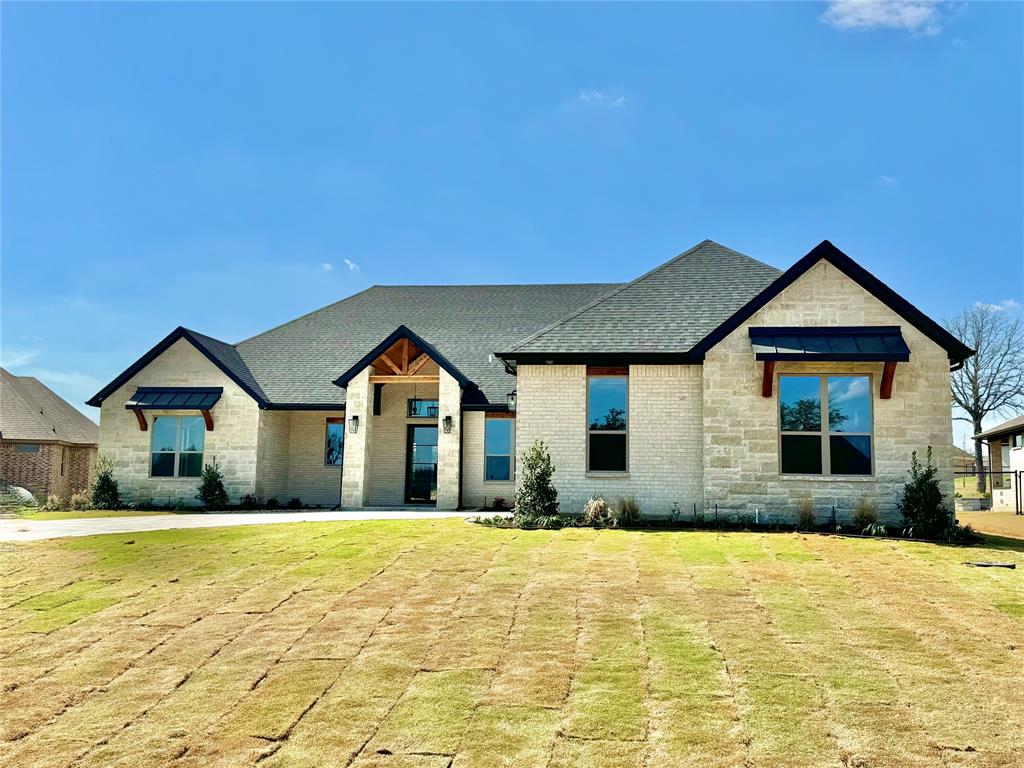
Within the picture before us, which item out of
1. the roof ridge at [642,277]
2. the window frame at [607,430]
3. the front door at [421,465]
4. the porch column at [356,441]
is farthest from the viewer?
the front door at [421,465]

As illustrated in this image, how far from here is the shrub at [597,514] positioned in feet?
49.1

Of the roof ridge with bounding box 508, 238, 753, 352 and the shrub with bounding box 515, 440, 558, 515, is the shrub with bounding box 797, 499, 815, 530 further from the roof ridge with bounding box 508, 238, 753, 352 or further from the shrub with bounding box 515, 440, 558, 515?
the roof ridge with bounding box 508, 238, 753, 352

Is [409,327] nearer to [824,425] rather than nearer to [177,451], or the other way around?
[177,451]

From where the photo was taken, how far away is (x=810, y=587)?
9109 mm

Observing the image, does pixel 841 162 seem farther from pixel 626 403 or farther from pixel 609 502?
pixel 609 502

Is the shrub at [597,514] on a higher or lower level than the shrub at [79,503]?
higher

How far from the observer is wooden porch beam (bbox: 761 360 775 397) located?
1517 centimetres

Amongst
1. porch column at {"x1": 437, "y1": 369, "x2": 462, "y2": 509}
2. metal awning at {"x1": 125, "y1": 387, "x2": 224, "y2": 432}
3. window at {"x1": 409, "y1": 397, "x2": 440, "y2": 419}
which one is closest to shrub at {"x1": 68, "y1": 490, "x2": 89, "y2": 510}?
metal awning at {"x1": 125, "y1": 387, "x2": 224, "y2": 432}

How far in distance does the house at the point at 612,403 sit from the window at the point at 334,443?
49 millimetres

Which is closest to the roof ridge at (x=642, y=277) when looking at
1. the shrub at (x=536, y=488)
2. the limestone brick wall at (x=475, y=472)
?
the limestone brick wall at (x=475, y=472)

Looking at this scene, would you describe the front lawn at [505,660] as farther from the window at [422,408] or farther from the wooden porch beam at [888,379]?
the window at [422,408]

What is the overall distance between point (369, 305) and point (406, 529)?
608 inches

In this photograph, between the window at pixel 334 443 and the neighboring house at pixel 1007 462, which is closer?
the window at pixel 334 443

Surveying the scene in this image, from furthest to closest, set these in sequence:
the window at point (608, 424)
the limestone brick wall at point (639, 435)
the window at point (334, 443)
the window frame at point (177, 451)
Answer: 1. the window at point (334, 443)
2. the window frame at point (177, 451)
3. the window at point (608, 424)
4. the limestone brick wall at point (639, 435)
